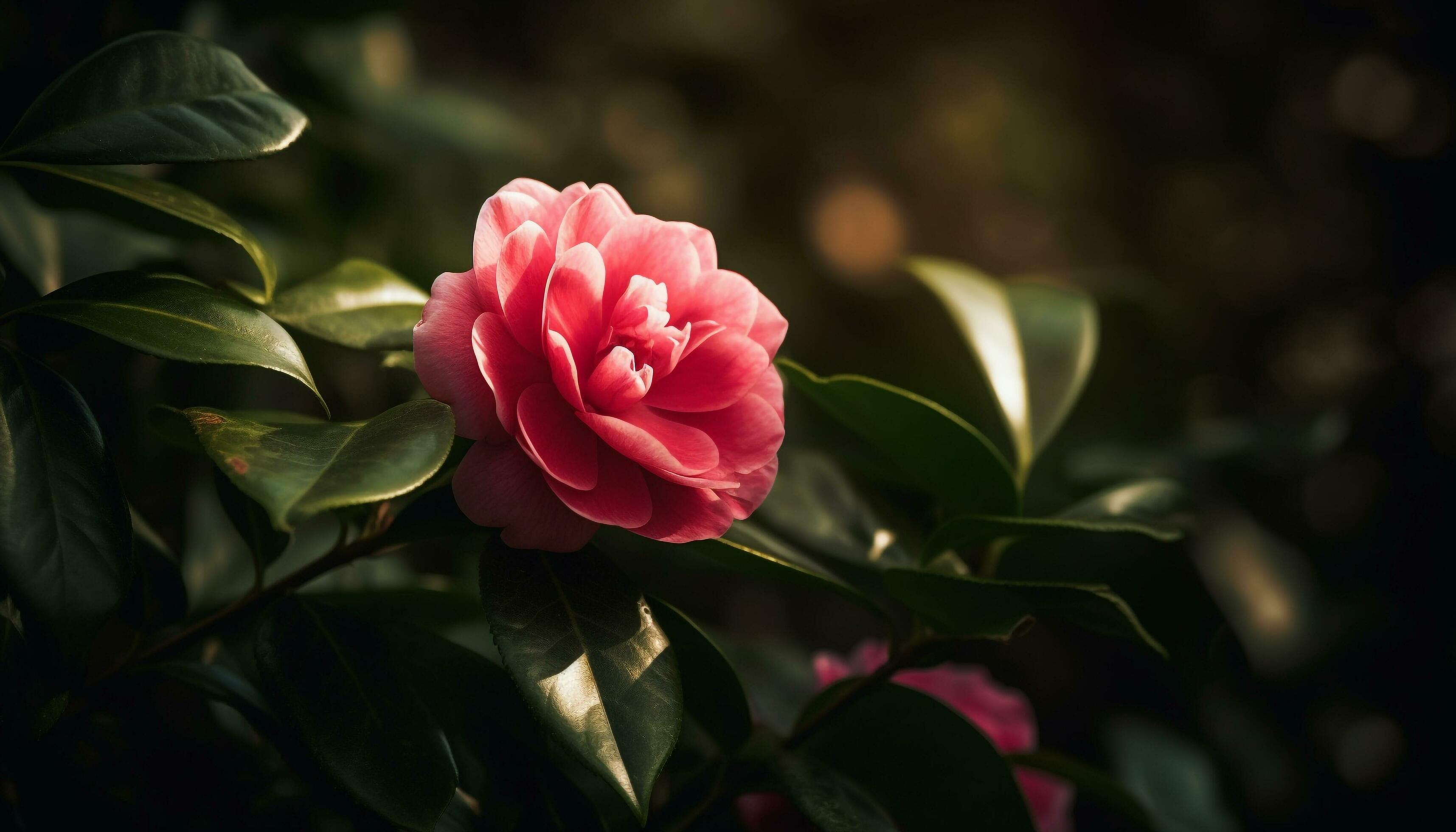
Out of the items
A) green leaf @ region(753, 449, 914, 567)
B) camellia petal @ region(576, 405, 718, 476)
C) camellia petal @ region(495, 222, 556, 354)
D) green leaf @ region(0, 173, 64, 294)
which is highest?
camellia petal @ region(495, 222, 556, 354)

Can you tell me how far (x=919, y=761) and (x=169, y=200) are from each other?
51 cm

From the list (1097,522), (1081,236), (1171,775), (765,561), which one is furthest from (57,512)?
(1081,236)

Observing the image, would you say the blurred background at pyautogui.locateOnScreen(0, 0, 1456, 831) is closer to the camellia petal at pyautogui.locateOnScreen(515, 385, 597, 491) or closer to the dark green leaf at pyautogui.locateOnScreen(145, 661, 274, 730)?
the dark green leaf at pyautogui.locateOnScreen(145, 661, 274, 730)

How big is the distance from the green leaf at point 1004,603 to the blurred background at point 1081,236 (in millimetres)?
236

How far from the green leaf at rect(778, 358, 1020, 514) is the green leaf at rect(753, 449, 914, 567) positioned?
5 cm

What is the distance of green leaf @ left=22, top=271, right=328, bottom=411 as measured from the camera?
387mm

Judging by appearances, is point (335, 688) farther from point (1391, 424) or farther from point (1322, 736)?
point (1391, 424)

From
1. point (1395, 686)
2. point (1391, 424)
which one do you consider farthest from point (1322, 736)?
point (1391, 424)

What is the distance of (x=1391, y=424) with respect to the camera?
4.57 feet

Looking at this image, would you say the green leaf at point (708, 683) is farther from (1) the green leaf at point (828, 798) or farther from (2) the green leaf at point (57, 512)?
(2) the green leaf at point (57, 512)

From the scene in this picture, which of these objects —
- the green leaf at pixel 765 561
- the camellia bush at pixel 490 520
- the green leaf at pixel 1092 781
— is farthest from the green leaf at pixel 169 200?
the green leaf at pixel 1092 781

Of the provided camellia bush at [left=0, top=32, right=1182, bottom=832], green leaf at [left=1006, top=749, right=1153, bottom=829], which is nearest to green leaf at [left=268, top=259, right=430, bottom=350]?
camellia bush at [left=0, top=32, right=1182, bottom=832]

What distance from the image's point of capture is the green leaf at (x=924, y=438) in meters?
0.53

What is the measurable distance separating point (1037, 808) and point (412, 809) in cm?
52
